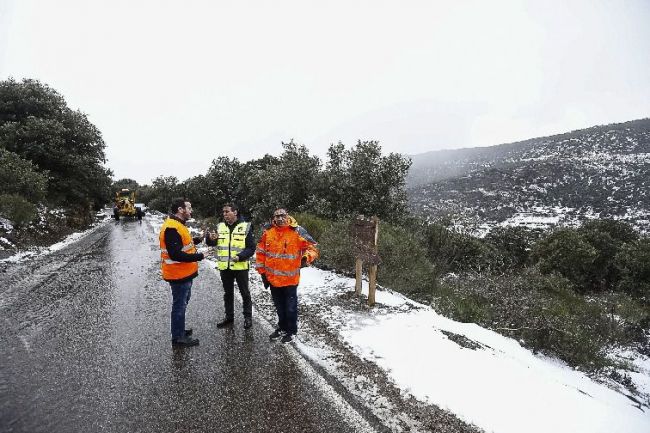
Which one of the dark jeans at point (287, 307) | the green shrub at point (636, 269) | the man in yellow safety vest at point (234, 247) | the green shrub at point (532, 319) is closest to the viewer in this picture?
the dark jeans at point (287, 307)

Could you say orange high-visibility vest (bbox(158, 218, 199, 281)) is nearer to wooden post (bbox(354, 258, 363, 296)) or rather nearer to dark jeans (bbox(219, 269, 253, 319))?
dark jeans (bbox(219, 269, 253, 319))

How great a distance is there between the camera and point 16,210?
1412cm

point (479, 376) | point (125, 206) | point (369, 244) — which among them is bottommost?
point (479, 376)

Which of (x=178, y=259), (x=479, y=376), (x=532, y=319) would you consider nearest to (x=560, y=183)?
(x=532, y=319)

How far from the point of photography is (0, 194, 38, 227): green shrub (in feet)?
45.7

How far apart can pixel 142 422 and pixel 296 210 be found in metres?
15.6

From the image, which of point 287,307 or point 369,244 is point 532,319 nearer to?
point 369,244

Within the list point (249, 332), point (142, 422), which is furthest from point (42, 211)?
point (142, 422)

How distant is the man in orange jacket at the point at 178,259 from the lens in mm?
4398

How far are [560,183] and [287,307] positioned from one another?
7532 centimetres

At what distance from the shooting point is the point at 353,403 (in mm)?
3420

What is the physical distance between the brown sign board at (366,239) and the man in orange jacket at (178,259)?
2969 millimetres

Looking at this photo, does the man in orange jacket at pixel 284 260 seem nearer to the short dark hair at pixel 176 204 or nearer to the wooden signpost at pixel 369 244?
the short dark hair at pixel 176 204

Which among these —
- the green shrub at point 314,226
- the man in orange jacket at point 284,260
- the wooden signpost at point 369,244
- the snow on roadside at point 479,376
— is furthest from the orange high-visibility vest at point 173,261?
the green shrub at point 314,226
